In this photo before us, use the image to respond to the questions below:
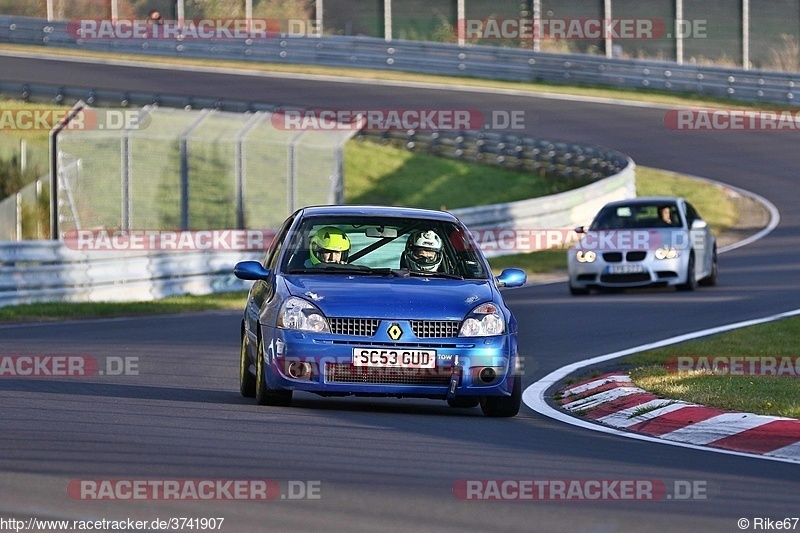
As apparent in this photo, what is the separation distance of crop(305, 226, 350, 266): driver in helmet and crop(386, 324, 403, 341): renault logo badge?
1.13 metres

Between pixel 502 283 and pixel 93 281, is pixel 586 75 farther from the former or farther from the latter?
pixel 502 283

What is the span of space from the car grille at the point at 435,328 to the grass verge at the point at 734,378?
67.7 inches

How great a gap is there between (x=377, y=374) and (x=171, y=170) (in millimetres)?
18283

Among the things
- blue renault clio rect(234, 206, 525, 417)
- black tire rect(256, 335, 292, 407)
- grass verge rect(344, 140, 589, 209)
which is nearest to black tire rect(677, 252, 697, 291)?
blue renault clio rect(234, 206, 525, 417)

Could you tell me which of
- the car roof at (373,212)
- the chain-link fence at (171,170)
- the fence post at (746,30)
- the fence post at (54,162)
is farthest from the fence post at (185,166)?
the fence post at (746,30)

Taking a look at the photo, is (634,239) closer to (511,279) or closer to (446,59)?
(511,279)

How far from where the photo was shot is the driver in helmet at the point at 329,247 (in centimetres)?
1131

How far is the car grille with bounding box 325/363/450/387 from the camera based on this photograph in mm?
10320

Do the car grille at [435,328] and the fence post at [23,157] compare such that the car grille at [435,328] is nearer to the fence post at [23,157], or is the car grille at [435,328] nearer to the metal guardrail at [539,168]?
the metal guardrail at [539,168]

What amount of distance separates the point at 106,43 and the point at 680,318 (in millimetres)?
36697

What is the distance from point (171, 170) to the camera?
92.0ft

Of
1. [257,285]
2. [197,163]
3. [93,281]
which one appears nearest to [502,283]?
[257,285]

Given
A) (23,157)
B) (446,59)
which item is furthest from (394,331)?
(446,59)

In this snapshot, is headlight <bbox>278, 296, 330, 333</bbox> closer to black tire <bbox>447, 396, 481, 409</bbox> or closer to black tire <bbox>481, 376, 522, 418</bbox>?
black tire <bbox>447, 396, 481, 409</bbox>
